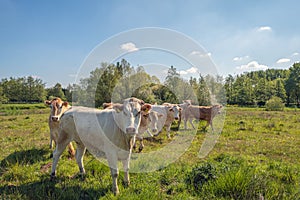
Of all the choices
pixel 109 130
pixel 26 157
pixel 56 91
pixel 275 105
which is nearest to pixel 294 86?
pixel 275 105

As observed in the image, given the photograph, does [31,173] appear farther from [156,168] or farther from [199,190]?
[199,190]

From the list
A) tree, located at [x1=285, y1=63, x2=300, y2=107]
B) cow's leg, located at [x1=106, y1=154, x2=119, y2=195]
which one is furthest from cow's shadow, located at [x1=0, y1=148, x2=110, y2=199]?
tree, located at [x1=285, y1=63, x2=300, y2=107]

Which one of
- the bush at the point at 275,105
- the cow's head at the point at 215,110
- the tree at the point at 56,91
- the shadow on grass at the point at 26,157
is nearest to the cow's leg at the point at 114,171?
the shadow on grass at the point at 26,157

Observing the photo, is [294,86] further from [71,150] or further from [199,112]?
[71,150]

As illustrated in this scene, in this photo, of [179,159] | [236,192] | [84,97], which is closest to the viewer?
[236,192]

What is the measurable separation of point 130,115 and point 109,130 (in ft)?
2.65

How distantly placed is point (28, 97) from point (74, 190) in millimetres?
74032

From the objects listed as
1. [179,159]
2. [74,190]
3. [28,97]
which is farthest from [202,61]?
[28,97]

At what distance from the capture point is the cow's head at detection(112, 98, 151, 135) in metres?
3.83

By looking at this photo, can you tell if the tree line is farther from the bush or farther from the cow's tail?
the bush

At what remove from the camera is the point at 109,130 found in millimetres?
4449

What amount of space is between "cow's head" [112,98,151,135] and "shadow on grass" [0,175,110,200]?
4.63 ft

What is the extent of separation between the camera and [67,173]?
5215mm

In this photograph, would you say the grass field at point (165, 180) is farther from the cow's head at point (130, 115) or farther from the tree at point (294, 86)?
the tree at point (294, 86)
